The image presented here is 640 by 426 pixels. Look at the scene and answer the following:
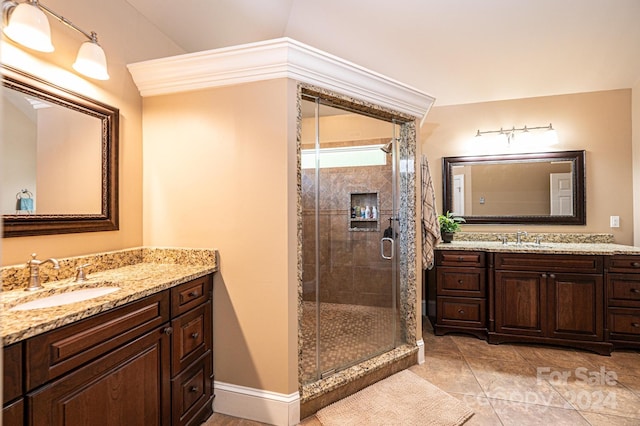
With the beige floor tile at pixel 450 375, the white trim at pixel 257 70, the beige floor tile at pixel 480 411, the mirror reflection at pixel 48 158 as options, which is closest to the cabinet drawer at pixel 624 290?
the beige floor tile at pixel 450 375

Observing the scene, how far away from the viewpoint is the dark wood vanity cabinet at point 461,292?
3.18m

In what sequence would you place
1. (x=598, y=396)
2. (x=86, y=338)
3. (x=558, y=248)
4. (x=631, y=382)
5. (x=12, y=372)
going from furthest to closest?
1. (x=558, y=248)
2. (x=631, y=382)
3. (x=598, y=396)
4. (x=86, y=338)
5. (x=12, y=372)

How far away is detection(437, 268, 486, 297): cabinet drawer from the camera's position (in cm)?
317

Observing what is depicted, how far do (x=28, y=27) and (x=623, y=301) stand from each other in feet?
14.6

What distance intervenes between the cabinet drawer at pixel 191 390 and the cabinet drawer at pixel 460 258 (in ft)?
7.39

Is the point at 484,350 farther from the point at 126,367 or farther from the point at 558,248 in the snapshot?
the point at 126,367

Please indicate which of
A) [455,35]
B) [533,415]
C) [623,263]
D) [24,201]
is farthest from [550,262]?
[24,201]

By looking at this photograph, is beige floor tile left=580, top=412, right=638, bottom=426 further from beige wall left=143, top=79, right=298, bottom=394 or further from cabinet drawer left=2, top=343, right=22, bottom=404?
cabinet drawer left=2, top=343, right=22, bottom=404

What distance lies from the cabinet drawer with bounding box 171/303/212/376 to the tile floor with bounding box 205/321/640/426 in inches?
18.9

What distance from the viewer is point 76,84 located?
191 centimetres

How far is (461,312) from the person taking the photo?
3230 mm

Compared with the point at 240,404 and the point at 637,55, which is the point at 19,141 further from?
the point at 637,55

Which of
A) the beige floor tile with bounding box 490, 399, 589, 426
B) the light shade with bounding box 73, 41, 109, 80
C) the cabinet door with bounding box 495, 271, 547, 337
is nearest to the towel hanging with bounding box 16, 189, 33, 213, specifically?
the light shade with bounding box 73, 41, 109, 80

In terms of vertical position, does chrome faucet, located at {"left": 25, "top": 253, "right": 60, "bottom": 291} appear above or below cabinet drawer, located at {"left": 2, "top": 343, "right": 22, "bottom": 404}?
above
